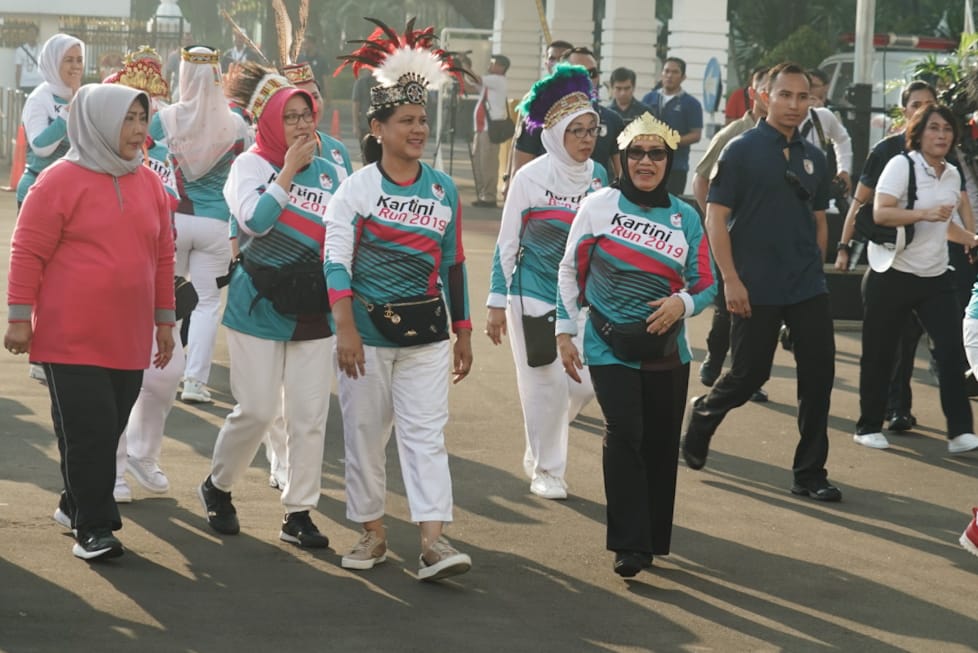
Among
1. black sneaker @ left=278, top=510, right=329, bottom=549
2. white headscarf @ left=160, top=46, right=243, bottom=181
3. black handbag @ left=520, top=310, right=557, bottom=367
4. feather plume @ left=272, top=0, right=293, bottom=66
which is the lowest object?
black sneaker @ left=278, top=510, right=329, bottom=549

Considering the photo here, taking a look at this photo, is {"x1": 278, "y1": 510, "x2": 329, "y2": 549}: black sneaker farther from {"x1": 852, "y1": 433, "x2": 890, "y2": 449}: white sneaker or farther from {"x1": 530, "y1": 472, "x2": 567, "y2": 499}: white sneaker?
{"x1": 852, "y1": 433, "x2": 890, "y2": 449}: white sneaker

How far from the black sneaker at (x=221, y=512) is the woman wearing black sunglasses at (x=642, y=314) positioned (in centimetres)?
154

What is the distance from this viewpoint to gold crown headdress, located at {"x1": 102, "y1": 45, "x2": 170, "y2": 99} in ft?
32.4

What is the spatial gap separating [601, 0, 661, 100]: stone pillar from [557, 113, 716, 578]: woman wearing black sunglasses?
921 inches

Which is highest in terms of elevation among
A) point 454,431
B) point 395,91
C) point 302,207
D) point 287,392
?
point 395,91

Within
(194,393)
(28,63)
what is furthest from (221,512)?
(28,63)

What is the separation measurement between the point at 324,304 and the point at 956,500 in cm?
339

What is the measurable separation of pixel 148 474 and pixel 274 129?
1.75 m

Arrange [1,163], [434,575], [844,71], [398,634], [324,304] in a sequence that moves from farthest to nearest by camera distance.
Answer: [1,163] → [844,71] → [324,304] → [434,575] → [398,634]

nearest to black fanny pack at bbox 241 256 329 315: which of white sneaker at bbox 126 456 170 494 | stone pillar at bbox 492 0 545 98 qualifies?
white sneaker at bbox 126 456 170 494

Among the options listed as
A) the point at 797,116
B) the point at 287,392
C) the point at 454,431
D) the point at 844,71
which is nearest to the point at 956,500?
the point at 797,116

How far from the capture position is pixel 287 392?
24.9 ft

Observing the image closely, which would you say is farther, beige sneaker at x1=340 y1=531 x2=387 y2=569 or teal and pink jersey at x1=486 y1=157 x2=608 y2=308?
teal and pink jersey at x1=486 y1=157 x2=608 y2=308

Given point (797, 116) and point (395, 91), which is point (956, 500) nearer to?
point (797, 116)
